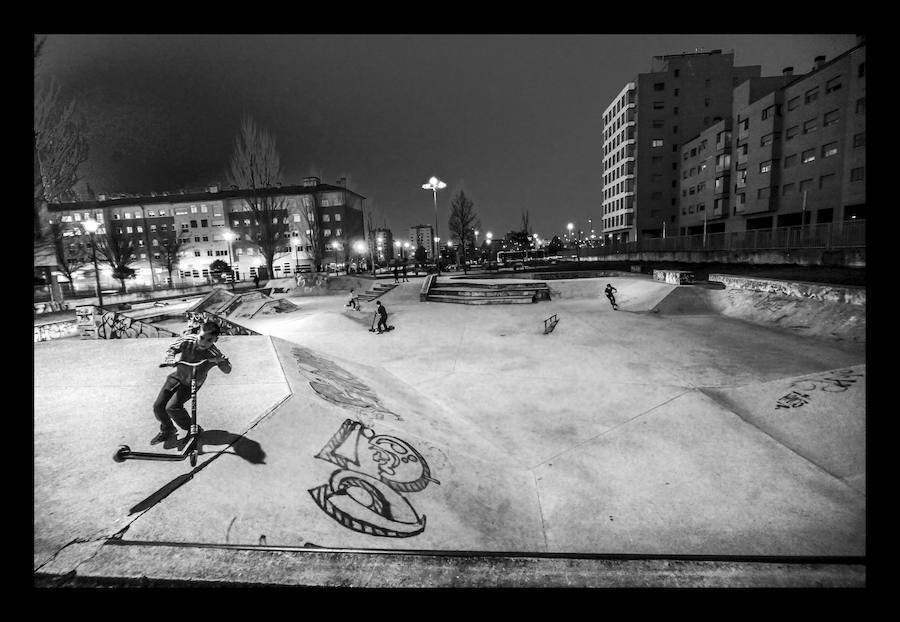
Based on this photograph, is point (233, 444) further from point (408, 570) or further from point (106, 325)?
point (106, 325)

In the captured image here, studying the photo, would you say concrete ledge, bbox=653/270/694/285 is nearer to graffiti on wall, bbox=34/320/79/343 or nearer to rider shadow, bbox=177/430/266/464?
rider shadow, bbox=177/430/266/464

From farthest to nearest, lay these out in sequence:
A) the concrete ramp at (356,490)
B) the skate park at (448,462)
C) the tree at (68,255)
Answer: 1. the tree at (68,255)
2. the concrete ramp at (356,490)
3. the skate park at (448,462)

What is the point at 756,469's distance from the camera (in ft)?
18.0

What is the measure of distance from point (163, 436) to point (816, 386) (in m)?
10.8

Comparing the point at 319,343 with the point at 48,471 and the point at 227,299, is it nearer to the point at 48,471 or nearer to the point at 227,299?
the point at 48,471

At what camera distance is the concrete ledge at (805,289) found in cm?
1214

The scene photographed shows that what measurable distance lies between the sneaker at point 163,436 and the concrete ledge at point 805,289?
615 inches

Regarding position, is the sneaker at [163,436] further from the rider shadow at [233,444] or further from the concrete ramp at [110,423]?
the rider shadow at [233,444]

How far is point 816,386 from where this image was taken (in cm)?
699

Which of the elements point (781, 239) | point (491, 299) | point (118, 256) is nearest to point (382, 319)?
point (491, 299)

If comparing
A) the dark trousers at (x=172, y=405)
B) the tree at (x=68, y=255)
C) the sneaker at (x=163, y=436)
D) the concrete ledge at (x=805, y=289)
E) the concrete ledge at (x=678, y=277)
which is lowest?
the sneaker at (x=163, y=436)

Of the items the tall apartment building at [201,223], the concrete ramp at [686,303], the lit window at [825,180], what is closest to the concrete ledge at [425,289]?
the concrete ramp at [686,303]

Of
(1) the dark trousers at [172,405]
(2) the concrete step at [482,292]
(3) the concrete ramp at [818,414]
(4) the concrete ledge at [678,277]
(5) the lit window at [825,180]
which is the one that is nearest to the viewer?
(1) the dark trousers at [172,405]
